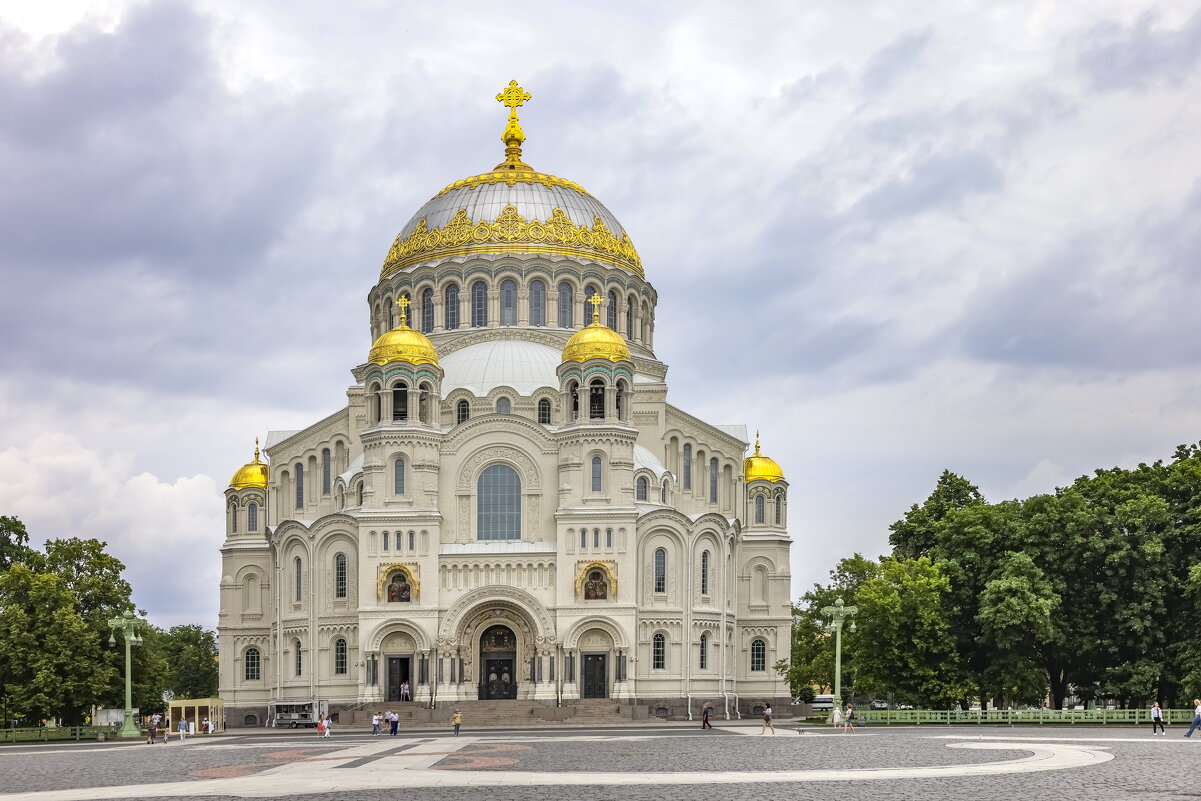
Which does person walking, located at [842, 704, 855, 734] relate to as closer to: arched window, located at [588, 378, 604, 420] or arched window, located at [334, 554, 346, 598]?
arched window, located at [588, 378, 604, 420]

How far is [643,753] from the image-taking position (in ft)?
116

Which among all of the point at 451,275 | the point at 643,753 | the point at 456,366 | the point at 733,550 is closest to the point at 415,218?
the point at 451,275

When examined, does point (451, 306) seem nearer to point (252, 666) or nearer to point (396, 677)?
point (252, 666)

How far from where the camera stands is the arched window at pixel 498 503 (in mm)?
63594

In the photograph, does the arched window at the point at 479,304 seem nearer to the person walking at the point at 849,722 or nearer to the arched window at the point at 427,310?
the arched window at the point at 427,310

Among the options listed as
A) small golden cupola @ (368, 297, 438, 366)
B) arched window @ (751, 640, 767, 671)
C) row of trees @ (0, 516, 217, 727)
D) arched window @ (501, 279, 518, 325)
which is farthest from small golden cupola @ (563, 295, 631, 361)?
row of trees @ (0, 516, 217, 727)

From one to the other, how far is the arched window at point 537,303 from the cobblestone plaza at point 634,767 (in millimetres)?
30481

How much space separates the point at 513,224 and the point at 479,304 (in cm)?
448

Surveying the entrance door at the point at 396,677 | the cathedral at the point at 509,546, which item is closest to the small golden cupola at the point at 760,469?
the cathedral at the point at 509,546

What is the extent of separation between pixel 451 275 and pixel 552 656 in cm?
2150

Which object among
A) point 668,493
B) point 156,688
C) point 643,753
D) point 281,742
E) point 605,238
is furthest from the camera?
point 605,238

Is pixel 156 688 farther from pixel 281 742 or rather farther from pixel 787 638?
pixel 787 638

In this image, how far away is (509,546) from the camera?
62.6m

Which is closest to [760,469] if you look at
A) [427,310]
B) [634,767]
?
[427,310]
